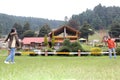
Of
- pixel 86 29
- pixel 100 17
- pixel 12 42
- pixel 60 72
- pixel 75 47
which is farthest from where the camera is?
pixel 100 17

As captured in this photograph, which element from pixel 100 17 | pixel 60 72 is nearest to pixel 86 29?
pixel 100 17

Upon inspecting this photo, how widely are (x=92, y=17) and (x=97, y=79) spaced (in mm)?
177519

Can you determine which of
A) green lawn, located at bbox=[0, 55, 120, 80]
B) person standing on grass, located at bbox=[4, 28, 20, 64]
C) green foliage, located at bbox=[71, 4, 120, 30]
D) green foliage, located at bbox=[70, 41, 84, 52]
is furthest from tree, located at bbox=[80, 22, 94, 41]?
green lawn, located at bbox=[0, 55, 120, 80]

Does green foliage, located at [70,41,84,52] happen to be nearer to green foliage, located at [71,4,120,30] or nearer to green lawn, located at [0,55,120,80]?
green lawn, located at [0,55,120,80]

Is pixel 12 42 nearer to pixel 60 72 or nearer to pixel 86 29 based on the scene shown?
pixel 60 72

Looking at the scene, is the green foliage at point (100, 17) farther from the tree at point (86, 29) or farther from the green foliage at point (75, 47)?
the green foliage at point (75, 47)

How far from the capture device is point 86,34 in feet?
433

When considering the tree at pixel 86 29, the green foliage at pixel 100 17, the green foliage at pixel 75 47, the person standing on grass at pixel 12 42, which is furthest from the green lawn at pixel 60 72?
the green foliage at pixel 100 17

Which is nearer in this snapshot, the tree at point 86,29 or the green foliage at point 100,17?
the tree at point 86,29

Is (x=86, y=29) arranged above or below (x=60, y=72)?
above

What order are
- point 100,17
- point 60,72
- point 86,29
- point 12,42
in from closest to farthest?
1. point 60,72
2. point 12,42
3. point 86,29
4. point 100,17

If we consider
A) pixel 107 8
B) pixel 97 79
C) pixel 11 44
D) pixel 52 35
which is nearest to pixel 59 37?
pixel 52 35

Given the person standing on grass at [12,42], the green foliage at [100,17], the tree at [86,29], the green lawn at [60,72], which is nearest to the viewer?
the green lawn at [60,72]

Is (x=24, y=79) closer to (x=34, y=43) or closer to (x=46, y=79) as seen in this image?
(x=46, y=79)
